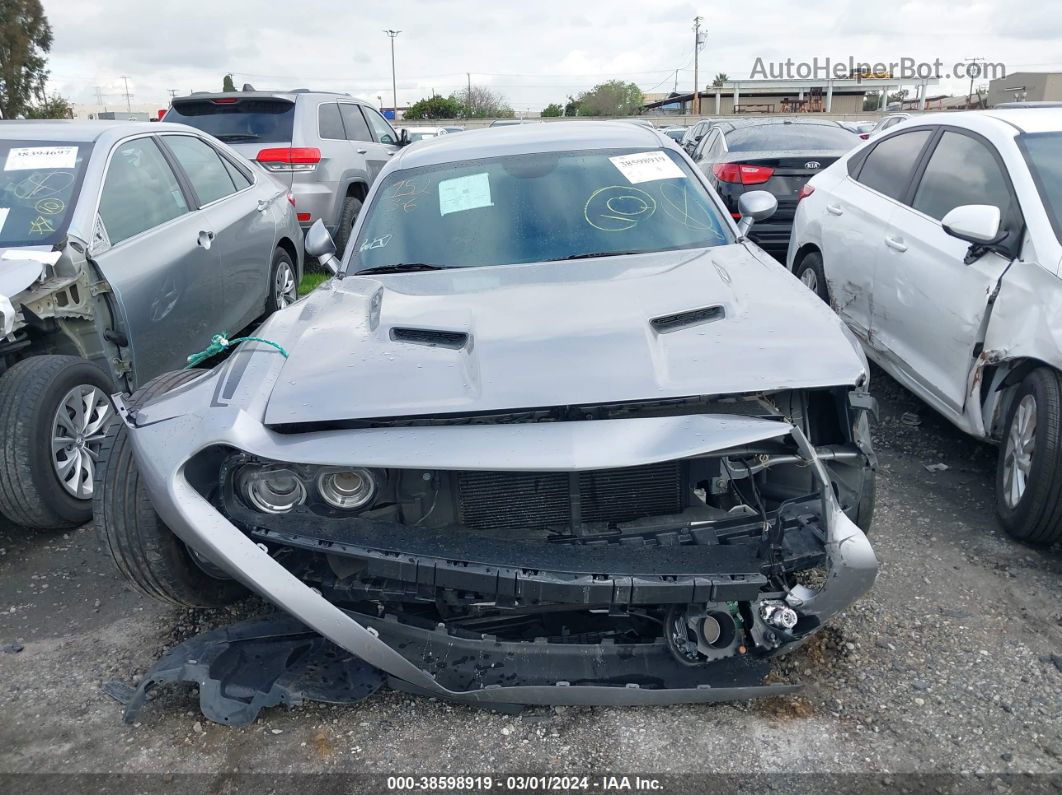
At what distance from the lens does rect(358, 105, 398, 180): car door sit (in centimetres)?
924

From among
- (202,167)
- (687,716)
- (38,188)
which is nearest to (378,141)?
(202,167)

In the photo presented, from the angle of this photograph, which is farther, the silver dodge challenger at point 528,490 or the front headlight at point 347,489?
the front headlight at point 347,489

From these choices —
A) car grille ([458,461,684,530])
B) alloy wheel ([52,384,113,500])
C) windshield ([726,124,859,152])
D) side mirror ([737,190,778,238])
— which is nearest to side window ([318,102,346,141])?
windshield ([726,124,859,152])

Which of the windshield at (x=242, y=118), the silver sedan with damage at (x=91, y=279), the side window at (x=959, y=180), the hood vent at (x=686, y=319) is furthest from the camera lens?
the windshield at (x=242, y=118)

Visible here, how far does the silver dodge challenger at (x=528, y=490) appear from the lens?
2.29 metres

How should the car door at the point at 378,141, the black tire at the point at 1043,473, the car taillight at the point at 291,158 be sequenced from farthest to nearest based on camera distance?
the car door at the point at 378,141
the car taillight at the point at 291,158
the black tire at the point at 1043,473

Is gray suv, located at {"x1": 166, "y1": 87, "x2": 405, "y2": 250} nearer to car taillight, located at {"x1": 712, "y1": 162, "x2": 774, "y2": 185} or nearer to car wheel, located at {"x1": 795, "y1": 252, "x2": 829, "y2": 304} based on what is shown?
car taillight, located at {"x1": 712, "y1": 162, "x2": 774, "y2": 185}

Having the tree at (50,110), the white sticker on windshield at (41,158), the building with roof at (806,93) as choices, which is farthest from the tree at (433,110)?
the white sticker on windshield at (41,158)

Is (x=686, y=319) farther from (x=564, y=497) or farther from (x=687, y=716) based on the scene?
(x=687, y=716)

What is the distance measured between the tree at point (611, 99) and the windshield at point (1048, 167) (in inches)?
2596

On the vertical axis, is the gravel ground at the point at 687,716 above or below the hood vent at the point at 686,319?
below

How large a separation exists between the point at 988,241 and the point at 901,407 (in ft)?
5.23

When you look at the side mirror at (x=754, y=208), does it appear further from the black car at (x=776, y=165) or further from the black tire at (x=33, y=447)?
the black car at (x=776, y=165)

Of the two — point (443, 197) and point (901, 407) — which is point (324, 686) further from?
point (901, 407)
